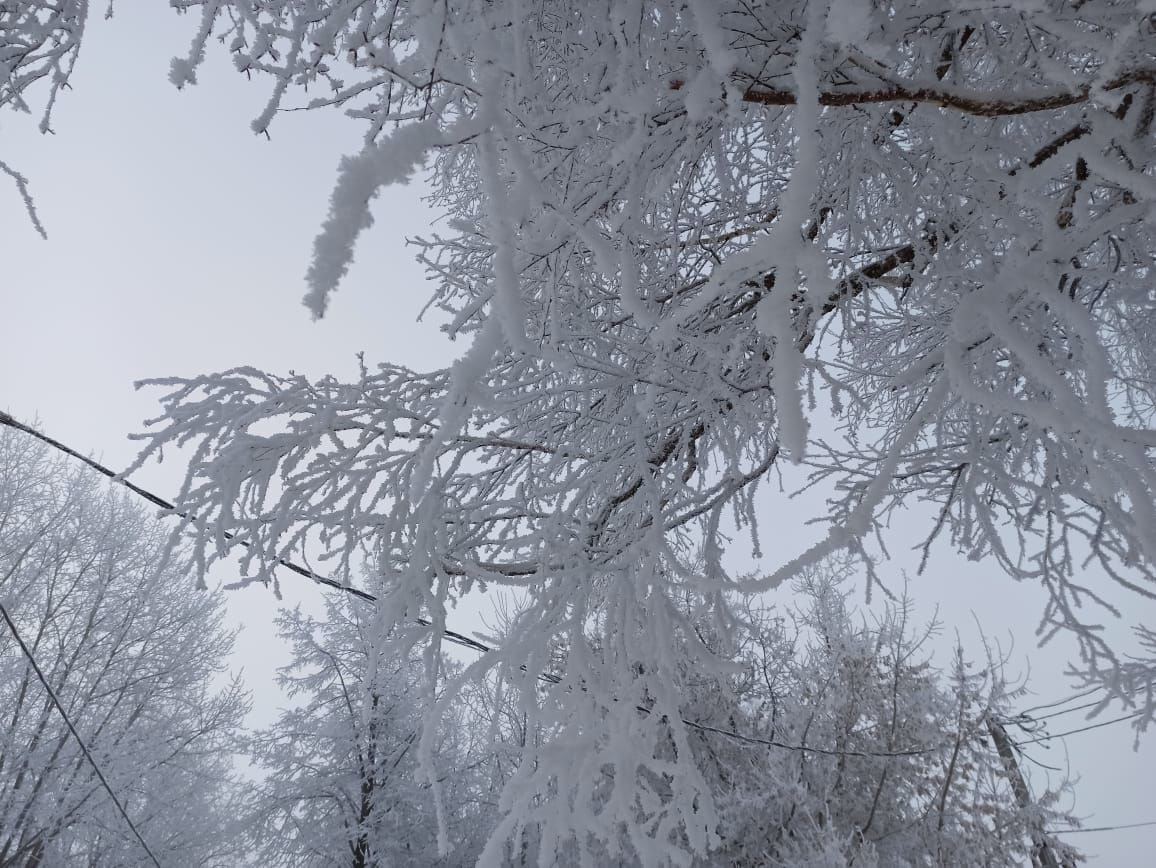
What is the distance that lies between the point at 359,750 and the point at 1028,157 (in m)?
11.3

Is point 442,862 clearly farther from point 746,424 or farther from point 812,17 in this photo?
point 812,17

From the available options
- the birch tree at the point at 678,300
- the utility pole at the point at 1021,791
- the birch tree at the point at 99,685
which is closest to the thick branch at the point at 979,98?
the birch tree at the point at 678,300

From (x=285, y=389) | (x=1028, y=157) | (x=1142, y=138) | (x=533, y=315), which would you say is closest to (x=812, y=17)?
(x=1142, y=138)

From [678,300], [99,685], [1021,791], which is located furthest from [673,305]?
[99,685]

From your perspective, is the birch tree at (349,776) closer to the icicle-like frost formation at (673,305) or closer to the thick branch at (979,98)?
the icicle-like frost formation at (673,305)

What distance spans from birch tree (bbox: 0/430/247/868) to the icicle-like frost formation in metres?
7.56

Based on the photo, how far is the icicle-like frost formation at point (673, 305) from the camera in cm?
98

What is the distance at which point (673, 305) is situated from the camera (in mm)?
2758

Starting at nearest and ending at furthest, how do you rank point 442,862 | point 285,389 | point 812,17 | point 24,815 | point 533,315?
1. point 812,17
2. point 285,389
3. point 533,315
4. point 24,815
5. point 442,862

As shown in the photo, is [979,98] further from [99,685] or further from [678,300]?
[99,685]

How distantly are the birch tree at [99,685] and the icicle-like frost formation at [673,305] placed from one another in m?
7.56

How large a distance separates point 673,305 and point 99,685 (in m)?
11.8

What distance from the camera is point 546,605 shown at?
1.79 m

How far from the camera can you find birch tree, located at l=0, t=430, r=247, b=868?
8391mm
